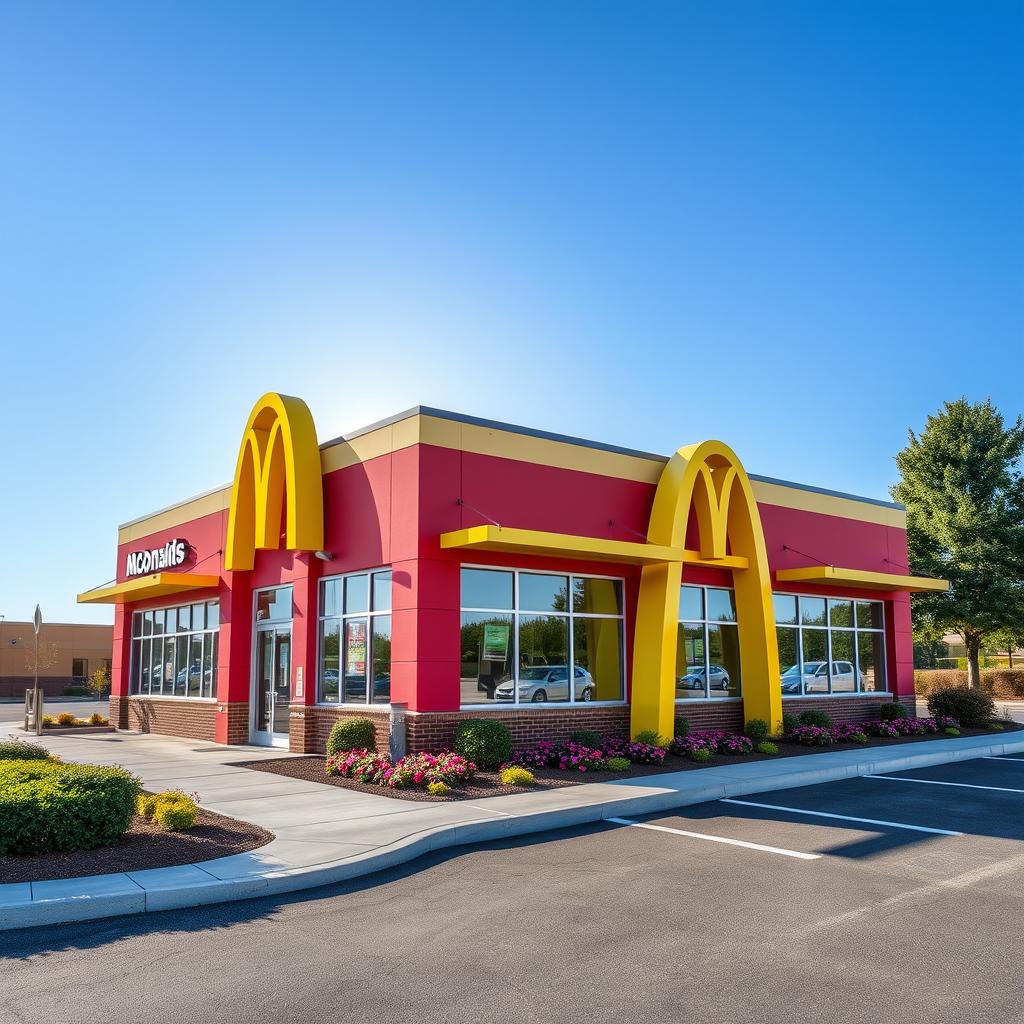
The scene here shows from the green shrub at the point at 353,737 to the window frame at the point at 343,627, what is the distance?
1.34ft

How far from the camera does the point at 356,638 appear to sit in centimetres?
1639

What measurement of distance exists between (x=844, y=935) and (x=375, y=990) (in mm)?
3253

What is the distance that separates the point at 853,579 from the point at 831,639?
6.79 ft

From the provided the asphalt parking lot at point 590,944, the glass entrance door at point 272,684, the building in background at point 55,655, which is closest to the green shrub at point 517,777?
the asphalt parking lot at point 590,944

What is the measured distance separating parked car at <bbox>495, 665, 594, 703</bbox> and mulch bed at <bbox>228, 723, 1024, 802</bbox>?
5.67 ft

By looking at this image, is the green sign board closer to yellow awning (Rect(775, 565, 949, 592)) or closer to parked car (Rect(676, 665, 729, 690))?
parked car (Rect(676, 665, 729, 690))

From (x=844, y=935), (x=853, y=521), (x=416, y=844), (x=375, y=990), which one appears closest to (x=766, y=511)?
(x=853, y=521)

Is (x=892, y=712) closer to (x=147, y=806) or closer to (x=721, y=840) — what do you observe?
(x=721, y=840)

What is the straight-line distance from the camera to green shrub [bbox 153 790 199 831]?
9469mm

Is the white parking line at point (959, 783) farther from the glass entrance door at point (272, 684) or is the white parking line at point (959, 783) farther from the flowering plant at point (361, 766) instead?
the glass entrance door at point (272, 684)

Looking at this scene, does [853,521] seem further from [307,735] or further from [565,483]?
[307,735]

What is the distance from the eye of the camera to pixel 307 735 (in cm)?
1692

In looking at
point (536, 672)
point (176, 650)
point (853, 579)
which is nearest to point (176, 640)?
point (176, 650)

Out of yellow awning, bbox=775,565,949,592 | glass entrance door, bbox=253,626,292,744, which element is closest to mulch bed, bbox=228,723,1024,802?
glass entrance door, bbox=253,626,292,744
